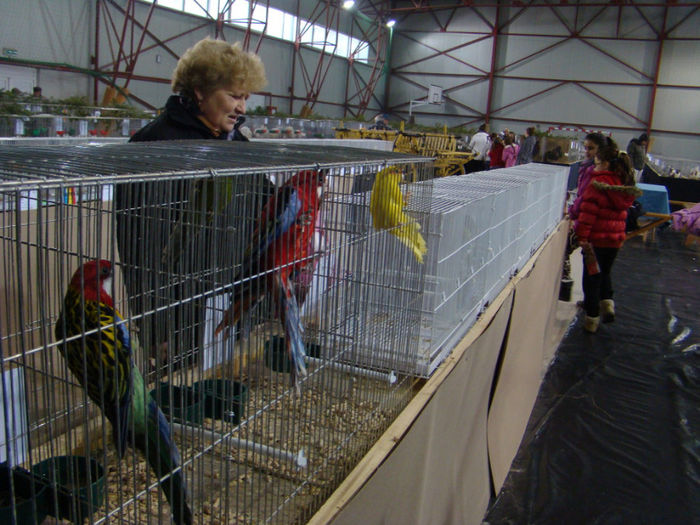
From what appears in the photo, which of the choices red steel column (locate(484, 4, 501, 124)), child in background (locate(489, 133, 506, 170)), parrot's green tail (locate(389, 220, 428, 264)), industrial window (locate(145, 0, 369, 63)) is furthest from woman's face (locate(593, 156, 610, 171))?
red steel column (locate(484, 4, 501, 124))

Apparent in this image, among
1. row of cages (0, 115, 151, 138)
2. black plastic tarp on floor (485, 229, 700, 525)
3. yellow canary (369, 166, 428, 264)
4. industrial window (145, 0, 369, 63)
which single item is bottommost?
black plastic tarp on floor (485, 229, 700, 525)

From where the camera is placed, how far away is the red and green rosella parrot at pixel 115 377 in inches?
28.9

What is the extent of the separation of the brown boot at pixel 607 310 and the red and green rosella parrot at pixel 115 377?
4285 mm

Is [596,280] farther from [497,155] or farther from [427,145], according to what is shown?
[497,155]

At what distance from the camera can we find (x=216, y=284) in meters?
0.89

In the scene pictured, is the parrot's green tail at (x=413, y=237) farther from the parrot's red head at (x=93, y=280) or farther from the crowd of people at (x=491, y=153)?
the crowd of people at (x=491, y=153)

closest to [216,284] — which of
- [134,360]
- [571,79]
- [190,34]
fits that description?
[134,360]

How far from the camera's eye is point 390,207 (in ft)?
4.56

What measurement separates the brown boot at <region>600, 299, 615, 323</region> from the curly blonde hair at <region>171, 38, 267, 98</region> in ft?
12.2

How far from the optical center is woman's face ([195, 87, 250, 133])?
1612 mm

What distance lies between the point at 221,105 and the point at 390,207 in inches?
23.1

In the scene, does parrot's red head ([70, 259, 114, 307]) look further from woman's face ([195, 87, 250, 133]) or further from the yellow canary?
woman's face ([195, 87, 250, 133])

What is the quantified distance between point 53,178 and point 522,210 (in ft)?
8.81

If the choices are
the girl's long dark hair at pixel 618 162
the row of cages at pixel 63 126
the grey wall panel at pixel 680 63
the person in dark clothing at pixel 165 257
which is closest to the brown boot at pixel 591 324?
the girl's long dark hair at pixel 618 162
